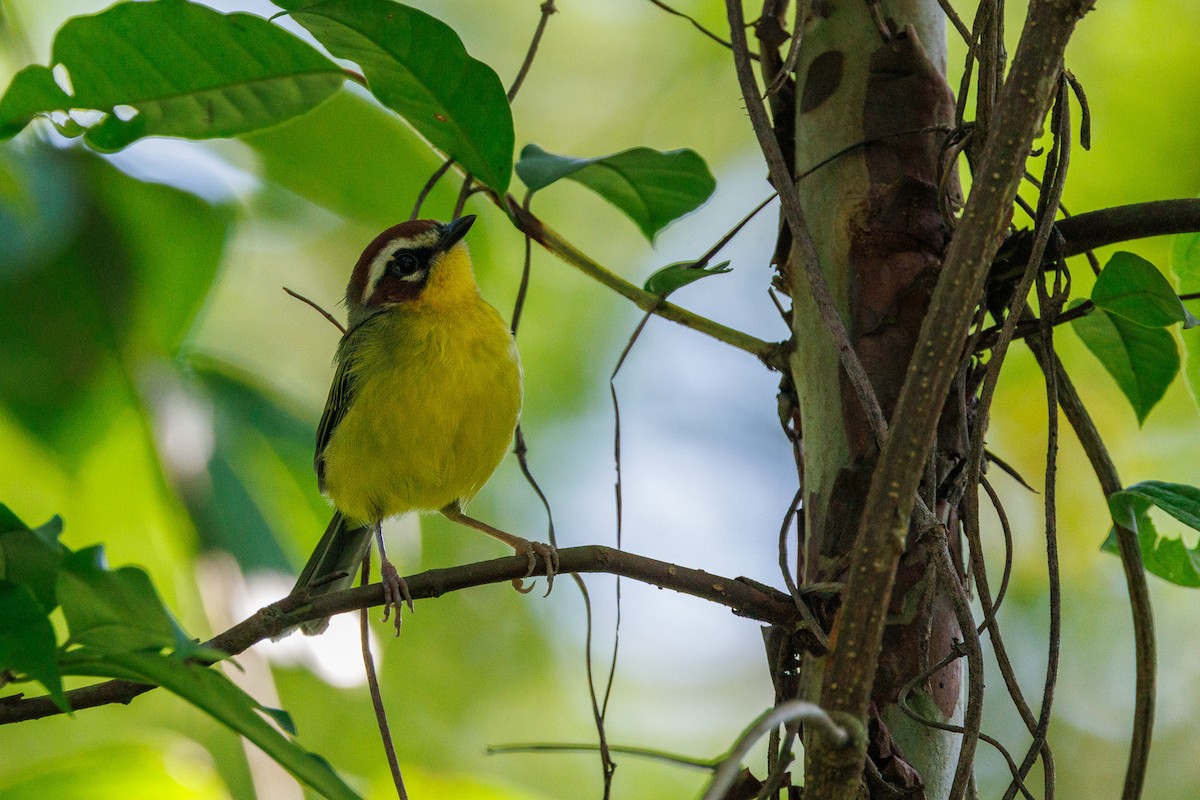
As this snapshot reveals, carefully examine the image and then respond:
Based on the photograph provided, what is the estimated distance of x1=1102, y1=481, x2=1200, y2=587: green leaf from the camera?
1.95 metres

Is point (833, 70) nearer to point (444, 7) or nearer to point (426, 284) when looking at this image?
point (426, 284)

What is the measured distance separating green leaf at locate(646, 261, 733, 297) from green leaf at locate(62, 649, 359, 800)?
1.25 m

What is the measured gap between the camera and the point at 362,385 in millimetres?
3828

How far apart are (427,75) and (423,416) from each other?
1.42 m

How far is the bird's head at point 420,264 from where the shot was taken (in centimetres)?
418

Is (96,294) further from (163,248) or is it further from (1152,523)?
(1152,523)

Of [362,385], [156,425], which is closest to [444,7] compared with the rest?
[362,385]

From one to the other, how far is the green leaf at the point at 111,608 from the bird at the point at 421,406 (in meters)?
1.87

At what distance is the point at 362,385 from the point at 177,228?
2.80 ft

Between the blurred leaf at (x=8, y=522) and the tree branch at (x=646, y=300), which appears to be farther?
the tree branch at (x=646, y=300)

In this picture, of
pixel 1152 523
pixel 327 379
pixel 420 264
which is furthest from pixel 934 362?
pixel 327 379

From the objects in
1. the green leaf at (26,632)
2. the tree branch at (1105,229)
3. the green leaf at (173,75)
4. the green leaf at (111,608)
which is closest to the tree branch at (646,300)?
the tree branch at (1105,229)

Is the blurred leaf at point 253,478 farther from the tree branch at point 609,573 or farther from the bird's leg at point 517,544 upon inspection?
the tree branch at point 609,573

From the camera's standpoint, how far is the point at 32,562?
1.48 metres
